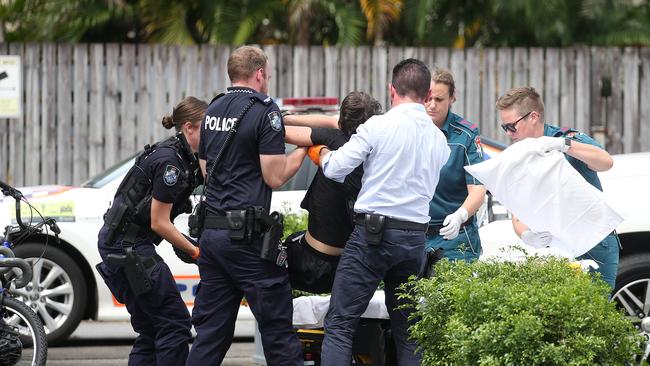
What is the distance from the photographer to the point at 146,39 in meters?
16.7

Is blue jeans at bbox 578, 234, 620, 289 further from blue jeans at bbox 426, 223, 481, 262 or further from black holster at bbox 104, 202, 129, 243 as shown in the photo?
black holster at bbox 104, 202, 129, 243

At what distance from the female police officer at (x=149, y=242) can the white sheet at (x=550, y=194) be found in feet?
5.11

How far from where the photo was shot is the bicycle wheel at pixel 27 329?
7004 mm

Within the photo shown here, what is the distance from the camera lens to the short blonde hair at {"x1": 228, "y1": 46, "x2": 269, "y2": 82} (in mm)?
6176

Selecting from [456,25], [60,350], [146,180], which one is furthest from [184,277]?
[456,25]

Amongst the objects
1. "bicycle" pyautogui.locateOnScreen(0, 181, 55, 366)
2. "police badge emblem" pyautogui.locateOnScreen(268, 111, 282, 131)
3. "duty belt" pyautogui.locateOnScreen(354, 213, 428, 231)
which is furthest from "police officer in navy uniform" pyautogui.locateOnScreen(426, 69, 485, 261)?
"bicycle" pyautogui.locateOnScreen(0, 181, 55, 366)

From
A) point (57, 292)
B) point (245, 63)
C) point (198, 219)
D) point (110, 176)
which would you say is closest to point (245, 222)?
point (198, 219)

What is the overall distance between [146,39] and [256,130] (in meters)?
11.0

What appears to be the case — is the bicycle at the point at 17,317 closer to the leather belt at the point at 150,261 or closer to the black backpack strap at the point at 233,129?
the leather belt at the point at 150,261

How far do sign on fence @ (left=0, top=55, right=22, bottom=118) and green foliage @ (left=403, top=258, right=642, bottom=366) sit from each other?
8.60 metres

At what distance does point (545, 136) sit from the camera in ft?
A: 21.0

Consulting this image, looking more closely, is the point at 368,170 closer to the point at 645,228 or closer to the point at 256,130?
the point at 256,130

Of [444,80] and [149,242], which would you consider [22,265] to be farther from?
[444,80]

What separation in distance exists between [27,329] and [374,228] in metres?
2.40
